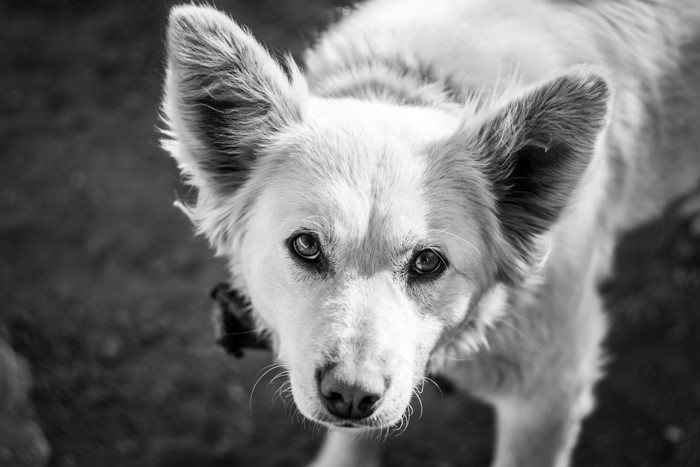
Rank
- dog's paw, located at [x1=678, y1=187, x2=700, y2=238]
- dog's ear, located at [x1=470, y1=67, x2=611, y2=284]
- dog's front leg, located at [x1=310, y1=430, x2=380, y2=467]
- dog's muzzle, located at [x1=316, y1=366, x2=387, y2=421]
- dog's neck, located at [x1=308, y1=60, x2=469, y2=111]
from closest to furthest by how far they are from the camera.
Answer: dog's muzzle, located at [x1=316, y1=366, x2=387, y2=421], dog's ear, located at [x1=470, y1=67, x2=611, y2=284], dog's neck, located at [x1=308, y1=60, x2=469, y2=111], dog's front leg, located at [x1=310, y1=430, x2=380, y2=467], dog's paw, located at [x1=678, y1=187, x2=700, y2=238]

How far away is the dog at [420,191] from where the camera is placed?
6.89ft

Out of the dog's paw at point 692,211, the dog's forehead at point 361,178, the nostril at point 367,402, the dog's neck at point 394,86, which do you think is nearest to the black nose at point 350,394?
the nostril at point 367,402

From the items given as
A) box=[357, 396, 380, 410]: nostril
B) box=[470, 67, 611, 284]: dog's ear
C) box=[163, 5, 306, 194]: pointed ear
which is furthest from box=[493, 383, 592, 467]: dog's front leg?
box=[163, 5, 306, 194]: pointed ear

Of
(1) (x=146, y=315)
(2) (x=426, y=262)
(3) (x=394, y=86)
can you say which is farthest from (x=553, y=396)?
(1) (x=146, y=315)

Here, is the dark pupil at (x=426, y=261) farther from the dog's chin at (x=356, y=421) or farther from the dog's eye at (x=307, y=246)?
the dog's chin at (x=356, y=421)

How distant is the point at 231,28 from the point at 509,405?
1708mm

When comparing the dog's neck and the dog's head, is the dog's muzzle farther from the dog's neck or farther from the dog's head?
the dog's neck

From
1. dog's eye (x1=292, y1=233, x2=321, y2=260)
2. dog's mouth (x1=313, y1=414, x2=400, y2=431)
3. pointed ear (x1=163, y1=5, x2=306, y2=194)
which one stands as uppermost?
pointed ear (x1=163, y1=5, x2=306, y2=194)

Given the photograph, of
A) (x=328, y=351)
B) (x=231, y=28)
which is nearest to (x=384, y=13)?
(x=231, y=28)

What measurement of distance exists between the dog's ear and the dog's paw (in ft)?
7.63

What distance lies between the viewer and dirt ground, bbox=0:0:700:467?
3.51 metres

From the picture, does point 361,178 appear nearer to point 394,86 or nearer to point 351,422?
point 394,86

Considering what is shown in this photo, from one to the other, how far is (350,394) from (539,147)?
97 cm

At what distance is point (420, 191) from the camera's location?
2.19 m
